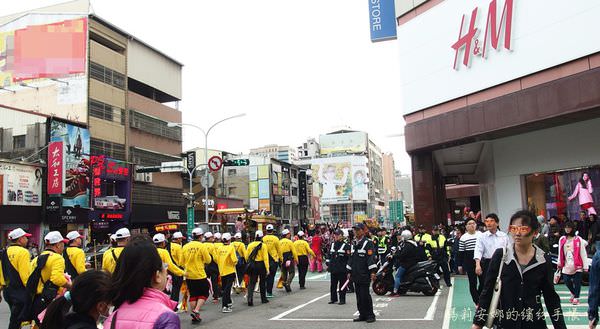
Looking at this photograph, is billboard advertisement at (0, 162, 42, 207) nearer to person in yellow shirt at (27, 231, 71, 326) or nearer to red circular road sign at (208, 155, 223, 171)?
red circular road sign at (208, 155, 223, 171)

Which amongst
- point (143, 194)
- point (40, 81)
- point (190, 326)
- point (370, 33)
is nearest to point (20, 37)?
point (40, 81)

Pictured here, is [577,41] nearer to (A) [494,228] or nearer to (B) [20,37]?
(A) [494,228]

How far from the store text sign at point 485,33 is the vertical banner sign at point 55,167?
78.0ft

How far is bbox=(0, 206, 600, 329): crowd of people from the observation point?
3.12 meters

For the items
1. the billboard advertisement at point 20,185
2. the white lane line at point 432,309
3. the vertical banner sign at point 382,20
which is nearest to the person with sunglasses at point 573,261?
the white lane line at point 432,309

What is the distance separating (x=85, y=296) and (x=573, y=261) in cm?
1080

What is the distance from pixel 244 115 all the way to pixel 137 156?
14511 millimetres

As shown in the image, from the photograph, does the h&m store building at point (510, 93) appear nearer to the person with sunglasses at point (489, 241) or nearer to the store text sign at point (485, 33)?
the store text sign at point (485, 33)

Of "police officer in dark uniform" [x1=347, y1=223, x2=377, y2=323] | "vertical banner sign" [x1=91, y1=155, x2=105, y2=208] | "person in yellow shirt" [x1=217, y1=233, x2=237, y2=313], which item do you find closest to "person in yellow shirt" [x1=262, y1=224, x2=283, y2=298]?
"person in yellow shirt" [x1=217, y1=233, x2=237, y2=313]

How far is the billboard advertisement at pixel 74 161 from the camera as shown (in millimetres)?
34312

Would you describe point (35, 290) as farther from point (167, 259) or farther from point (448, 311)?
point (448, 311)

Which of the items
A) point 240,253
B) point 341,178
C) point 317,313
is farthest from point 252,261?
point 341,178

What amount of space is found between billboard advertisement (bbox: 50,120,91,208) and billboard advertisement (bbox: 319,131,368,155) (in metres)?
91.6

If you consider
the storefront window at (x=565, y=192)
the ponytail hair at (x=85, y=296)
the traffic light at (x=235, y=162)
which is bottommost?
the ponytail hair at (x=85, y=296)
